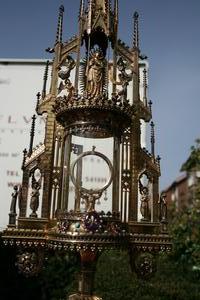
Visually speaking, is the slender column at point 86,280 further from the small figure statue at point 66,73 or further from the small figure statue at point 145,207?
the small figure statue at point 66,73

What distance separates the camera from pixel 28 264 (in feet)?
13.1

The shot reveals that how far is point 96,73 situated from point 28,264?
267cm

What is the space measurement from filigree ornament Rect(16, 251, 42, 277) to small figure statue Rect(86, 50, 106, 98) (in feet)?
7.43

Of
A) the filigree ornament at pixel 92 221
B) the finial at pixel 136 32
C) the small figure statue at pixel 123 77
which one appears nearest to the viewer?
the filigree ornament at pixel 92 221

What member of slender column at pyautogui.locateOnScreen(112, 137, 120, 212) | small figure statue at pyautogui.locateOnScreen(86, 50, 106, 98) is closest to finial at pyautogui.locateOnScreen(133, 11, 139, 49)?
small figure statue at pyautogui.locateOnScreen(86, 50, 106, 98)

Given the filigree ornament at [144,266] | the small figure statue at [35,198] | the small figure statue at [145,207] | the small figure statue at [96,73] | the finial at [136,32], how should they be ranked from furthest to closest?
the finial at [136,32] → the small figure statue at [96,73] → the small figure statue at [145,207] → the small figure statue at [35,198] → the filigree ornament at [144,266]

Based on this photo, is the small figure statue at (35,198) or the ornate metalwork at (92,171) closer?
the ornate metalwork at (92,171)

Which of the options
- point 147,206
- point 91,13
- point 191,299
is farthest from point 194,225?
point 91,13

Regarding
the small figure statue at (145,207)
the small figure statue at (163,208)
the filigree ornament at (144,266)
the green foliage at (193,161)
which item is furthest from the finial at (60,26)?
the green foliage at (193,161)

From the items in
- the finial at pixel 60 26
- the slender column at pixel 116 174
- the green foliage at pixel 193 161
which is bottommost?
the slender column at pixel 116 174

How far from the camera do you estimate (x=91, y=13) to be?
4.77 metres

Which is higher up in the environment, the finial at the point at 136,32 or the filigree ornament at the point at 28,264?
the finial at the point at 136,32

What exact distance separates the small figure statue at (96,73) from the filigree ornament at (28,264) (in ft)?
7.43

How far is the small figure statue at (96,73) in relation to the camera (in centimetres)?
457
